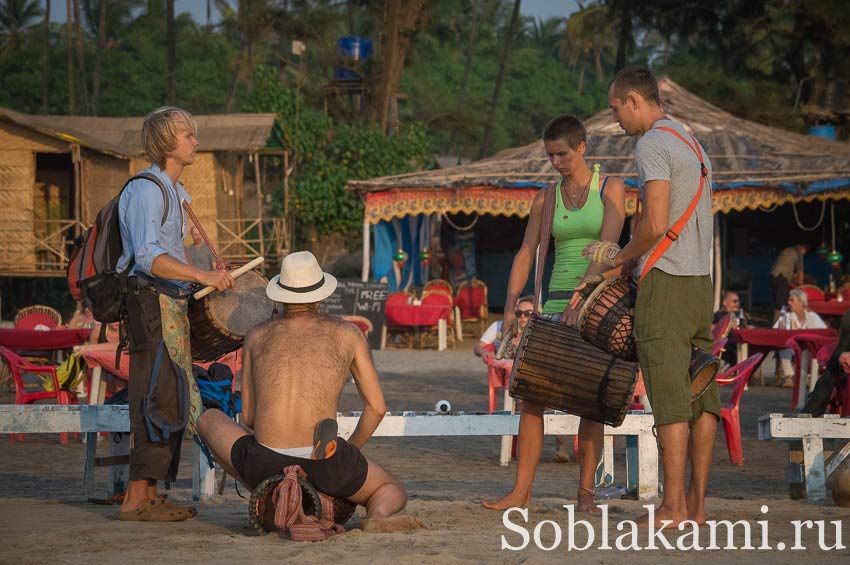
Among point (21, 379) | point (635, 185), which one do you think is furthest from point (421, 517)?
point (635, 185)

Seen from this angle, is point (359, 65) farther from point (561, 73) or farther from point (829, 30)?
point (561, 73)

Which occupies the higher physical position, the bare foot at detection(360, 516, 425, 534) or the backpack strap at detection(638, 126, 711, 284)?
the backpack strap at detection(638, 126, 711, 284)

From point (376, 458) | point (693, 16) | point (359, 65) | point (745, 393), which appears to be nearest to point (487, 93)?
point (359, 65)

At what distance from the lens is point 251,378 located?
16.1ft

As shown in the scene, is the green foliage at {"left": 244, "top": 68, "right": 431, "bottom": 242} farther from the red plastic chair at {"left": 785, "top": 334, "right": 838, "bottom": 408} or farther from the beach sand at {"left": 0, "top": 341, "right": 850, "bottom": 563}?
the beach sand at {"left": 0, "top": 341, "right": 850, "bottom": 563}

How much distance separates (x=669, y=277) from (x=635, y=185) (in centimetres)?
1474

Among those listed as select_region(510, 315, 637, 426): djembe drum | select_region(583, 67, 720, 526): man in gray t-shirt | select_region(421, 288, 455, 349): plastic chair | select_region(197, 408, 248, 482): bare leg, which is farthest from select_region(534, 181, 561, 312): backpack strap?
select_region(421, 288, 455, 349): plastic chair

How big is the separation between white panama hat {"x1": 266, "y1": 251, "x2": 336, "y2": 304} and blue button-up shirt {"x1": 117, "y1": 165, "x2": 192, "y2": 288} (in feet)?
2.07

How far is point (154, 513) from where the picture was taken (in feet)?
17.1

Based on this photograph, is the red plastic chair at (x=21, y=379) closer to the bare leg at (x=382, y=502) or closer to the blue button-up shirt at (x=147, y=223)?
the blue button-up shirt at (x=147, y=223)

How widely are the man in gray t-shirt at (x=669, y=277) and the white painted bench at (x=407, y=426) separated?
1.04 m

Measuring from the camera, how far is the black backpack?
17.3 feet

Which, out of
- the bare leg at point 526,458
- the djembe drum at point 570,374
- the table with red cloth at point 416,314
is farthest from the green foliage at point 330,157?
the djembe drum at point 570,374

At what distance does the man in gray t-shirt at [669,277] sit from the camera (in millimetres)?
4879
